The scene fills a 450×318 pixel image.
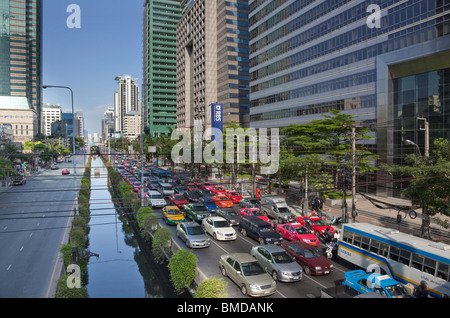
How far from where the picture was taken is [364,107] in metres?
41.4

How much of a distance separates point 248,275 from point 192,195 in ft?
76.7

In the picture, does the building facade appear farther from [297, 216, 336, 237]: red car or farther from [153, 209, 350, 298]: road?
[153, 209, 350, 298]: road

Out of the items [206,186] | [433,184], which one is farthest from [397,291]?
[206,186]

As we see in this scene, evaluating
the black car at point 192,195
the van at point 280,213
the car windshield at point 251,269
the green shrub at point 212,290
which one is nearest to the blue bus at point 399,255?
the car windshield at point 251,269

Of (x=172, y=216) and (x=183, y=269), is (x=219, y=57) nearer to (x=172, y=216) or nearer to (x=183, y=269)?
(x=172, y=216)

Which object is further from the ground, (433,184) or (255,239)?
(433,184)

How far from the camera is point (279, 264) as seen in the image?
15.9 metres

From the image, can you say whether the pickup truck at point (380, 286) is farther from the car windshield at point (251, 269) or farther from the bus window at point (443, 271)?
the car windshield at point (251, 269)

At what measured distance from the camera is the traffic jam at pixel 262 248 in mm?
14352

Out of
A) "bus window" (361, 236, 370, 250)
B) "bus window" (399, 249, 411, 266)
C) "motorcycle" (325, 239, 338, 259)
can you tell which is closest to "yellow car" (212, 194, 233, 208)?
"motorcycle" (325, 239, 338, 259)

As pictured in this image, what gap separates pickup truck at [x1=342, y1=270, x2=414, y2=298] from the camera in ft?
41.6
